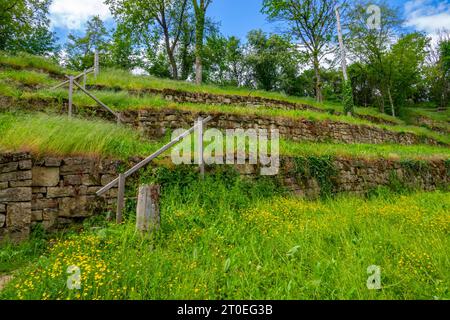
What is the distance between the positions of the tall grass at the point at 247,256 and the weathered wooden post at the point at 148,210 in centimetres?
16

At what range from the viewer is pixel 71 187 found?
4.67 metres

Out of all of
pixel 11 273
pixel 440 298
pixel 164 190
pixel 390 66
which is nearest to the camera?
pixel 440 298

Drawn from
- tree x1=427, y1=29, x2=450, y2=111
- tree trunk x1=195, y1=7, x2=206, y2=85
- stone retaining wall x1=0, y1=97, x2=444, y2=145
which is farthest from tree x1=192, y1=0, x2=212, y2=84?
tree x1=427, y1=29, x2=450, y2=111

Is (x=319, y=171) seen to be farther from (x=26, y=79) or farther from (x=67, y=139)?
(x=26, y=79)

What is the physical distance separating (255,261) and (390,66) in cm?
2709

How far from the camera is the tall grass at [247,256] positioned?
2633mm

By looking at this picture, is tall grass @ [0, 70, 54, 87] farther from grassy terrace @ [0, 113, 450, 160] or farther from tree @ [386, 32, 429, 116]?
tree @ [386, 32, 429, 116]

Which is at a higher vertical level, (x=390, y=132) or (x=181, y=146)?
(x=390, y=132)

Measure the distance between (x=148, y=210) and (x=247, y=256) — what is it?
1593 mm

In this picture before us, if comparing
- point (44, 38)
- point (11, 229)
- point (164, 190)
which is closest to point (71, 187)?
point (11, 229)

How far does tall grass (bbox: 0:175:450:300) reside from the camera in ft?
8.64

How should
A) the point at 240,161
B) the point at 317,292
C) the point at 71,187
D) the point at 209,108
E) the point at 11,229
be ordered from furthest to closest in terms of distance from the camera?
1. the point at 209,108
2. the point at 240,161
3. the point at 71,187
4. the point at 11,229
5. the point at 317,292

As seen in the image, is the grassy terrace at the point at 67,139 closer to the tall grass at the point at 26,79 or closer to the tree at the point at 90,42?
the tall grass at the point at 26,79
